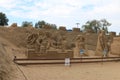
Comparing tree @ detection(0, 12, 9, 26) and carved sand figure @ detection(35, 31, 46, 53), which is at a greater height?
tree @ detection(0, 12, 9, 26)

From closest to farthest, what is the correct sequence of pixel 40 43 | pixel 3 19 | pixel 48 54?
pixel 48 54 < pixel 40 43 < pixel 3 19

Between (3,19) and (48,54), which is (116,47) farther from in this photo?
(3,19)

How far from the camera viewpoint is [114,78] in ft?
50.5

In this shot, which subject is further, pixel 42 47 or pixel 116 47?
pixel 116 47

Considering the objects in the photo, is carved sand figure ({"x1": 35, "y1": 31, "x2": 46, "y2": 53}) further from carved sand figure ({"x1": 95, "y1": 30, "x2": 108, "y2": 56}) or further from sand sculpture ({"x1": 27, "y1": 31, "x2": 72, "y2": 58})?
carved sand figure ({"x1": 95, "y1": 30, "x2": 108, "y2": 56})

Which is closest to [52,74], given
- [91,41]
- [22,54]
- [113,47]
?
[22,54]

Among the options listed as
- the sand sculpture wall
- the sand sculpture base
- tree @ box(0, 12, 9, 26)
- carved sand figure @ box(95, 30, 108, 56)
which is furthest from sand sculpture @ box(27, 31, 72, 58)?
tree @ box(0, 12, 9, 26)

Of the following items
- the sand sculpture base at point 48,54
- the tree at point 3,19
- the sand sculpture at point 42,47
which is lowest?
the sand sculpture base at point 48,54

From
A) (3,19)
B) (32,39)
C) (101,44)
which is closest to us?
(32,39)

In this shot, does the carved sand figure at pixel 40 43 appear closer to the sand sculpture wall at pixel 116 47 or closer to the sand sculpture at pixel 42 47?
the sand sculpture at pixel 42 47

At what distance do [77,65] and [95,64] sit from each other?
228cm

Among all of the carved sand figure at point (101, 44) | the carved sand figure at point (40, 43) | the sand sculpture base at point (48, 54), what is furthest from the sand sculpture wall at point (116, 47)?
the carved sand figure at point (40, 43)

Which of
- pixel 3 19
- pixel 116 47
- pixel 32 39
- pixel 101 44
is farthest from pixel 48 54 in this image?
pixel 3 19

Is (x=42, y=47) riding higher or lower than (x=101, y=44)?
lower
